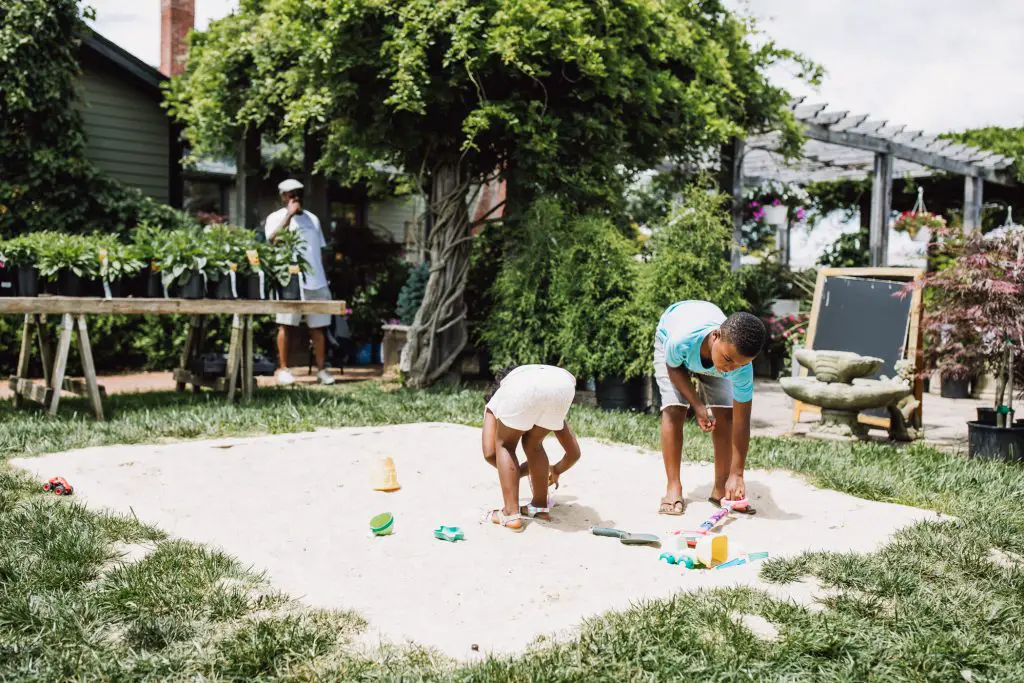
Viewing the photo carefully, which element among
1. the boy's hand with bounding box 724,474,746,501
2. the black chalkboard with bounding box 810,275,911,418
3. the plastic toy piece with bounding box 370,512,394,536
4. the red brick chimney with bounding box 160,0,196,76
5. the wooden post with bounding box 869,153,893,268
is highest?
the red brick chimney with bounding box 160,0,196,76

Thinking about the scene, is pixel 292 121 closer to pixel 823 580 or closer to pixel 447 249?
pixel 447 249

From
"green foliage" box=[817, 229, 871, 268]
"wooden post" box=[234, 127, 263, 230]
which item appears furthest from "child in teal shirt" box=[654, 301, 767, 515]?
"green foliage" box=[817, 229, 871, 268]

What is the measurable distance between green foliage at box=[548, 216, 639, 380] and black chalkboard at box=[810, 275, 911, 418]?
1.75 metres

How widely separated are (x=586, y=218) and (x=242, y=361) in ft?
10.9

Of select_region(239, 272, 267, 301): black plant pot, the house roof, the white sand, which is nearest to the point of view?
the white sand

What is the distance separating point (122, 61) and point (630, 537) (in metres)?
11.7

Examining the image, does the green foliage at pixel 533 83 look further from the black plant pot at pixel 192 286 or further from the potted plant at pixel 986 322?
the potted plant at pixel 986 322

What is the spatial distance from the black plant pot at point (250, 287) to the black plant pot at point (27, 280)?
4.99 feet

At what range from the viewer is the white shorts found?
14.1 feet

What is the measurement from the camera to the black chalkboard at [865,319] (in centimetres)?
800

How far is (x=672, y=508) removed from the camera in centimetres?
473

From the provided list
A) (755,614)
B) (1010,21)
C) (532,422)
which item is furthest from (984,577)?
(1010,21)

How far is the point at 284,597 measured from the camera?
10.7 feet

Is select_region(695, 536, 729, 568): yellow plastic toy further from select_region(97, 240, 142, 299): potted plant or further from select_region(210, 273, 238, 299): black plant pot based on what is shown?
select_region(97, 240, 142, 299): potted plant
